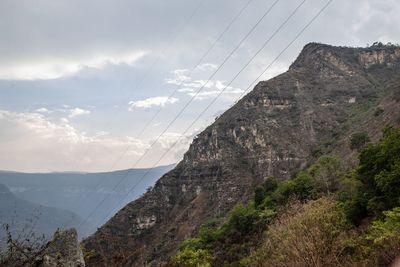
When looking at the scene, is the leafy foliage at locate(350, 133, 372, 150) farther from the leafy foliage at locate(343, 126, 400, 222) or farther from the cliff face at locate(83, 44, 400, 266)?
the leafy foliage at locate(343, 126, 400, 222)

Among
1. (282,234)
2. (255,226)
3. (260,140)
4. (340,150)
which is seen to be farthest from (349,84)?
(282,234)

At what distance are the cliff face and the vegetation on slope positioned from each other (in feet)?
86.3

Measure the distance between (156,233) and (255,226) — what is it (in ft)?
153

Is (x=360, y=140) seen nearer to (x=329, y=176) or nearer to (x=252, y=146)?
(x=329, y=176)

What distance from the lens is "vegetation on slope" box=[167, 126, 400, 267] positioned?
1424 centimetres

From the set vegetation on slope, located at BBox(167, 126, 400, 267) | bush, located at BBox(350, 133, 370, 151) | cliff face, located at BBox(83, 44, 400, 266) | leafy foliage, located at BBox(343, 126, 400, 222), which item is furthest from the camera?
cliff face, located at BBox(83, 44, 400, 266)

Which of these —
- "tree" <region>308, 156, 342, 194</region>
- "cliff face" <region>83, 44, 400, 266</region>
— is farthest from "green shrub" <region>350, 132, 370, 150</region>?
"tree" <region>308, 156, 342, 194</region>

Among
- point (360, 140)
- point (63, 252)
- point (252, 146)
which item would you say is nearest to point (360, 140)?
point (360, 140)

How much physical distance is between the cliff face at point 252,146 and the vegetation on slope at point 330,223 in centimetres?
2629

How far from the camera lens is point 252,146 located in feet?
326

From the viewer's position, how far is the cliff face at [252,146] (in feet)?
292

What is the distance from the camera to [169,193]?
105125mm

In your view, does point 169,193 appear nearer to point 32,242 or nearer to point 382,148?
point 382,148

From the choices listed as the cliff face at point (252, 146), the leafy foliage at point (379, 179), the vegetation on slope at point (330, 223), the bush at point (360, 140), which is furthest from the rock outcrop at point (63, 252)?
the cliff face at point (252, 146)
